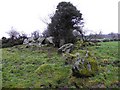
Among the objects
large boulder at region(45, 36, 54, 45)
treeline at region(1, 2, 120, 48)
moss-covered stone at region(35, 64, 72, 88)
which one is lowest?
moss-covered stone at region(35, 64, 72, 88)

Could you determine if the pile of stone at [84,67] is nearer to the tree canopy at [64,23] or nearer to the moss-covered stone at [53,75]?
the moss-covered stone at [53,75]

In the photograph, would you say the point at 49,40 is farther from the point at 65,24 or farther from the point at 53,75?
the point at 53,75

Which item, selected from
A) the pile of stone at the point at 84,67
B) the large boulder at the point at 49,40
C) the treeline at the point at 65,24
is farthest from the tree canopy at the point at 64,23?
the pile of stone at the point at 84,67

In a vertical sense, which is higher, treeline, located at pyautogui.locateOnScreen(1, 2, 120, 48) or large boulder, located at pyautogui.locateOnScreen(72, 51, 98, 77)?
treeline, located at pyautogui.locateOnScreen(1, 2, 120, 48)

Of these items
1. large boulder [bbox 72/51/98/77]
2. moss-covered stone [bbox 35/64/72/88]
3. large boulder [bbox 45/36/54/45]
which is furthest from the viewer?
large boulder [bbox 45/36/54/45]

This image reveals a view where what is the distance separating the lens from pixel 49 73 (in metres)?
12.8

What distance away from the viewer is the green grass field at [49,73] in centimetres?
1163

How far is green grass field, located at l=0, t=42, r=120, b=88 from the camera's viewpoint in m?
11.6

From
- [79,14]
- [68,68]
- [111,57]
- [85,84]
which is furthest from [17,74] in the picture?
[79,14]

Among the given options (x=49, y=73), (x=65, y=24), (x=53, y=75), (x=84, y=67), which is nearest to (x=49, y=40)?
(x=65, y=24)

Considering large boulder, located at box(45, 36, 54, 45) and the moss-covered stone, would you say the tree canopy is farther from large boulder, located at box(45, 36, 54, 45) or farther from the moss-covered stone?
the moss-covered stone

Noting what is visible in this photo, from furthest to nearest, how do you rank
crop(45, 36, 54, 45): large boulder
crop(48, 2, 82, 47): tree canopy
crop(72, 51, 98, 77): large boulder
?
1. crop(45, 36, 54, 45): large boulder
2. crop(48, 2, 82, 47): tree canopy
3. crop(72, 51, 98, 77): large boulder

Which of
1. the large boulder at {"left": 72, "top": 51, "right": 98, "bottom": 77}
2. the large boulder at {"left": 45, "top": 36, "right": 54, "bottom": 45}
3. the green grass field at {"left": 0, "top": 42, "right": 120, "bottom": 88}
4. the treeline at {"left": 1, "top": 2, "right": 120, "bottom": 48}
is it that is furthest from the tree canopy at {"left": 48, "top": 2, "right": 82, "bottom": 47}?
the large boulder at {"left": 72, "top": 51, "right": 98, "bottom": 77}

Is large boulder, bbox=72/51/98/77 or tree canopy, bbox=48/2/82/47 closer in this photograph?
large boulder, bbox=72/51/98/77
